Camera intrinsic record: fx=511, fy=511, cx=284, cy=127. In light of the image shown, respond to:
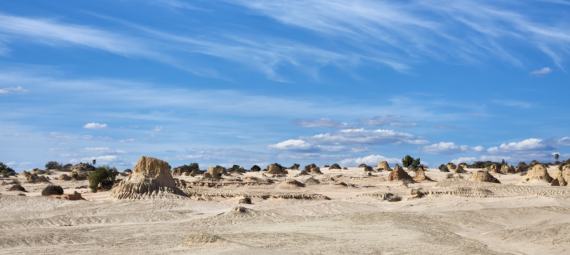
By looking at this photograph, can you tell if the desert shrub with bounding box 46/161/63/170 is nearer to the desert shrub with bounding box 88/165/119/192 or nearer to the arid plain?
the desert shrub with bounding box 88/165/119/192

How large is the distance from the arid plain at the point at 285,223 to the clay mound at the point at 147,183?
55 mm

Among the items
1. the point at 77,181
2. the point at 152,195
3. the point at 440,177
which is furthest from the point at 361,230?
the point at 77,181

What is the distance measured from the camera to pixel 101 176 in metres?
36.9

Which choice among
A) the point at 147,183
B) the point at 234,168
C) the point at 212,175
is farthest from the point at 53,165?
the point at 147,183

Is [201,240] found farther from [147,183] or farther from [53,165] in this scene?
[53,165]

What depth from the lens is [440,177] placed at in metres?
47.2

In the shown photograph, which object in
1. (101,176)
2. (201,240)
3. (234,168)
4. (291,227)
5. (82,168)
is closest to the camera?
(201,240)

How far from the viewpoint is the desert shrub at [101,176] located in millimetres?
36094

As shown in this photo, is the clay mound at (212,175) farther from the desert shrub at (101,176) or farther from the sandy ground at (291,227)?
the sandy ground at (291,227)

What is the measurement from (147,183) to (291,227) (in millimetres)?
11827

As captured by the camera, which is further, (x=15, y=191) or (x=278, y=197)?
(x=15, y=191)

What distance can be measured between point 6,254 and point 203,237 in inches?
194

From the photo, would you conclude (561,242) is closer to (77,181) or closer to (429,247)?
(429,247)

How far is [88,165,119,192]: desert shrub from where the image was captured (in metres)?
36.1
